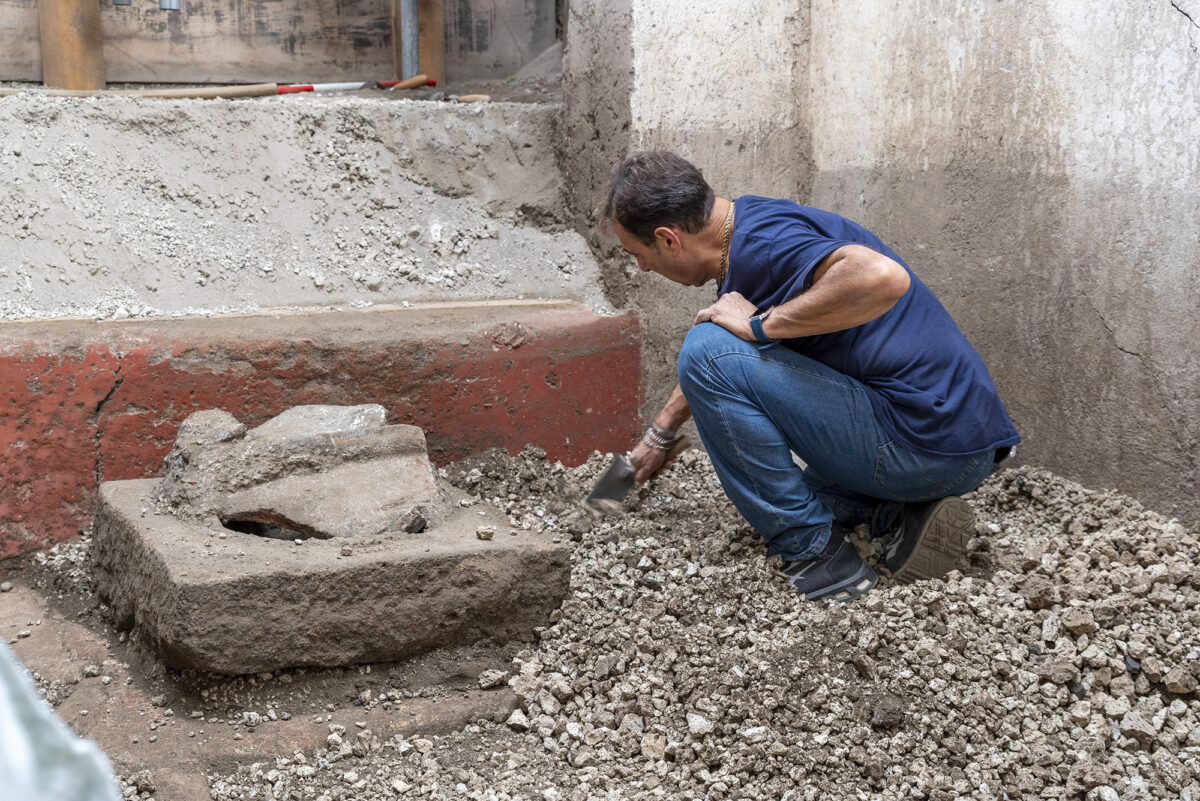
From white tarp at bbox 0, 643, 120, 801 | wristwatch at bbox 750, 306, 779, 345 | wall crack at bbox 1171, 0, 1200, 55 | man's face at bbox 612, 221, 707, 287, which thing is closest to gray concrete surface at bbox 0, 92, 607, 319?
man's face at bbox 612, 221, 707, 287

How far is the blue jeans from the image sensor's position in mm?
2518

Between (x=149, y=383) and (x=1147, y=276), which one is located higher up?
(x=1147, y=276)

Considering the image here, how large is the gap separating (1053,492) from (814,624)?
102cm

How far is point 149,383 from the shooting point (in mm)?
2910

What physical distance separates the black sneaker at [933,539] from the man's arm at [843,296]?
0.52 metres

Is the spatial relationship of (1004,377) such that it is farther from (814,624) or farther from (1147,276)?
(814,624)

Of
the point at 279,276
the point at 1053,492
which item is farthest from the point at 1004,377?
the point at 279,276

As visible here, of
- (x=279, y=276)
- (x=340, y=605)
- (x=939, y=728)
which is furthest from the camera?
(x=279, y=276)

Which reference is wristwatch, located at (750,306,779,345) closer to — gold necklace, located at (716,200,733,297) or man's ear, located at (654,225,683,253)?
gold necklace, located at (716,200,733,297)

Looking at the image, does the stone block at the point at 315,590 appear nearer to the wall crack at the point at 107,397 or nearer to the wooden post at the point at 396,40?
the wall crack at the point at 107,397

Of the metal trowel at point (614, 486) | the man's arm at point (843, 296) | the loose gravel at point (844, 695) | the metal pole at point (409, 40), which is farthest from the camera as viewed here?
the metal pole at point (409, 40)

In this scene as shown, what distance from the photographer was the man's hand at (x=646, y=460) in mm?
2865

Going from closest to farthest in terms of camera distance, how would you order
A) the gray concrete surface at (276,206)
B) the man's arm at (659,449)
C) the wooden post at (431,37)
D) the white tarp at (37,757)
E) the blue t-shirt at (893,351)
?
the white tarp at (37,757) < the blue t-shirt at (893,351) < the man's arm at (659,449) < the gray concrete surface at (276,206) < the wooden post at (431,37)

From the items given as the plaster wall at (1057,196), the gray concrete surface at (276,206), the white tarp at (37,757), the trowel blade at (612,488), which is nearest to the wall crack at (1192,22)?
the plaster wall at (1057,196)
